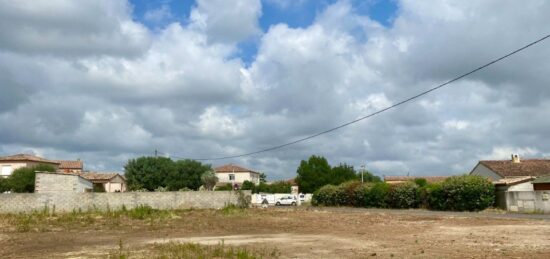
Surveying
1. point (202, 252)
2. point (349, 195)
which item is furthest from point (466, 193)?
point (202, 252)

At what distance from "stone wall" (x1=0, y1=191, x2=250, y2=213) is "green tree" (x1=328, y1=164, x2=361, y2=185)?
4879 centimetres

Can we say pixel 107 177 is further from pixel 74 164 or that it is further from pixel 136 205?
pixel 136 205

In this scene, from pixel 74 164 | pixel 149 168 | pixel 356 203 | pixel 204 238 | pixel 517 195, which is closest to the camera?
pixel 204 238

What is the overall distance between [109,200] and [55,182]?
6.17 meters

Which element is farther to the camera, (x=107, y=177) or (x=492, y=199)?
(x=107, y=177)

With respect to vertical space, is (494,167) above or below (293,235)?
above

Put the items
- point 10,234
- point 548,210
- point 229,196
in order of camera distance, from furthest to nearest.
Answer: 1. point 229,196
2. point 548,210
3. point 10,234

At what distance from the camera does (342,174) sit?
95625 millimetres

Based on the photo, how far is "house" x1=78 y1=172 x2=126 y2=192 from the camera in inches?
3236

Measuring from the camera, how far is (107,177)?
83.8m

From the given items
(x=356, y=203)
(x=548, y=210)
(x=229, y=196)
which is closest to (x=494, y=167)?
(x=356, y=203)

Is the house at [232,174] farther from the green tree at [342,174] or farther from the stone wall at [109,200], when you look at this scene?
the stone wall at [109,200]

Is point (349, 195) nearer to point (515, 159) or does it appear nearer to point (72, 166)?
point (515, 159)

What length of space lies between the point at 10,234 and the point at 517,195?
109 ft
